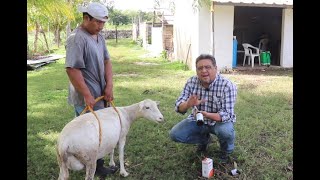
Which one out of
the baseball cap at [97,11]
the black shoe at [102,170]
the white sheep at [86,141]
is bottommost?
the black shoe at [102,170]

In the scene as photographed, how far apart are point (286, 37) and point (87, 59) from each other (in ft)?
40.4

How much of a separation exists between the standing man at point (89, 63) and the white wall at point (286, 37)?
39.0ft

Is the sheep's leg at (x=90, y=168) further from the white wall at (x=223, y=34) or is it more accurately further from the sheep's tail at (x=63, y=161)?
the white wall at (x=223, y=34)

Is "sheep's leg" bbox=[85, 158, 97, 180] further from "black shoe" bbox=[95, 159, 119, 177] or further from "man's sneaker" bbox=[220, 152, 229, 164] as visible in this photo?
"man's sneaker" bbox=[220, 152, 229, 164]

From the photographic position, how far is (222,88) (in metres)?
4.21

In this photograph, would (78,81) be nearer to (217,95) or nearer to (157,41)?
(217,95)

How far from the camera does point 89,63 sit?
155 inches

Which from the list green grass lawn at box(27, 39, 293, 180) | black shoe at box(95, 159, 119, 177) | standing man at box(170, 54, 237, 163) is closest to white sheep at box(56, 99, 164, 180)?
black shoe at box(95, 159, 119, 177)

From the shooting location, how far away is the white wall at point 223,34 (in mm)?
13711

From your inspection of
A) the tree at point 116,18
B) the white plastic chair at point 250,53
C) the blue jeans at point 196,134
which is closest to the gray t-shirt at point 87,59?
the blue jeans at point 196,134
